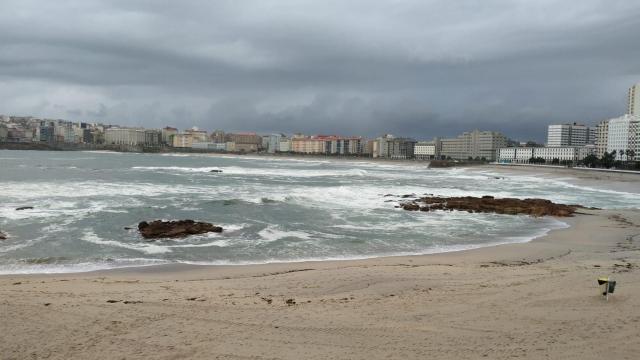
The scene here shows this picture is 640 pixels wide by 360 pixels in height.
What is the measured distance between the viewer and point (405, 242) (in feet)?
48.4

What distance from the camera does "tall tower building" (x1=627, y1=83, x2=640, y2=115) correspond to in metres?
147

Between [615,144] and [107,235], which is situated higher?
[615,144]

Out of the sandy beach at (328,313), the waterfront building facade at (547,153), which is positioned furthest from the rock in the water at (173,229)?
the waterfront building facade at (547,153)

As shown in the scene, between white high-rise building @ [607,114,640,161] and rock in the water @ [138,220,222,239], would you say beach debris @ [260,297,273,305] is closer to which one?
rock in the water @ [138,220,222,239]

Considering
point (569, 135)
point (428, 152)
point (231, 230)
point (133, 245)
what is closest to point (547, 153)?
point (569, 135)

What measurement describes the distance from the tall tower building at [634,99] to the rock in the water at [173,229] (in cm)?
16393

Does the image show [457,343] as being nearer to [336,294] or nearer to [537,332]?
[537,332]

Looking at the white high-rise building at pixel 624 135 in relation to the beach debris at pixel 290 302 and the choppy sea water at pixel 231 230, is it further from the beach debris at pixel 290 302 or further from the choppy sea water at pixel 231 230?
the beach debris at pixel 290 302

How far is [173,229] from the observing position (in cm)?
1564

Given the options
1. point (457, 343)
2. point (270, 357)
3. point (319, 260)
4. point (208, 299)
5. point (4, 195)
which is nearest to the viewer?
point (270, 357)

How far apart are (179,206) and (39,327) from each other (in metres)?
17.7

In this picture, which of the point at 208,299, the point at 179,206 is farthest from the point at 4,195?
the point at 208,299

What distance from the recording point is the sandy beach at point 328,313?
214 inches

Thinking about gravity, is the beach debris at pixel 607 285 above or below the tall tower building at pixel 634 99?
below
